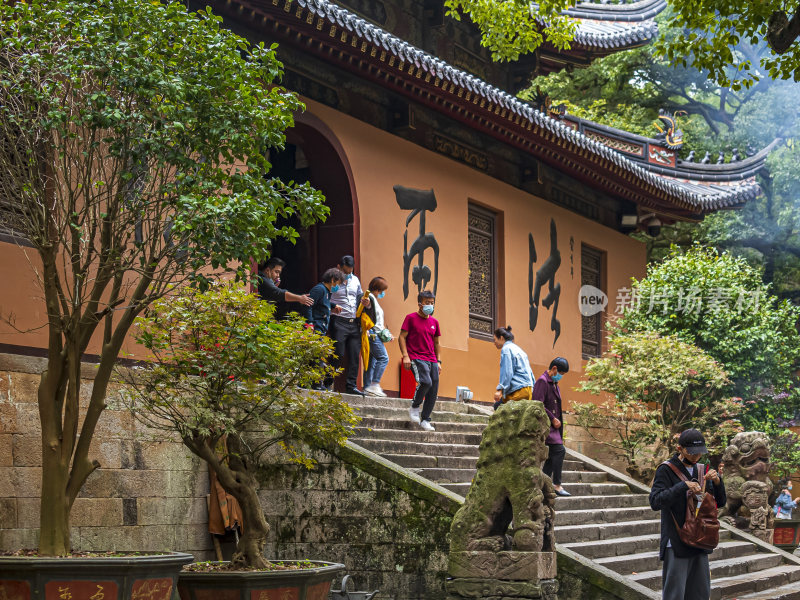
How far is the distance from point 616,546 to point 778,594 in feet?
5.75

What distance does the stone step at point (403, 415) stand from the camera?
10.7 m

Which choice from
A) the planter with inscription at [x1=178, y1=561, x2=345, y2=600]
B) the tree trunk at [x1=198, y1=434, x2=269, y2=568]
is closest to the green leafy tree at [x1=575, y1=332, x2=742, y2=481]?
the tree trunk at [x1=198, y1=434, x2=269, y2=568]

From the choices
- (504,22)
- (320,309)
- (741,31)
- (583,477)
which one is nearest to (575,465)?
(583,477)

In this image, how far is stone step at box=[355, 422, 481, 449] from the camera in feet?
33.1

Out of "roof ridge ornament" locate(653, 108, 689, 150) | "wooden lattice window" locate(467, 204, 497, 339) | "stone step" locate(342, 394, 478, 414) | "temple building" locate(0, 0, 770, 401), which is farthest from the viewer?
"roof ridge ornament" locate(653, 108, 689, 150)

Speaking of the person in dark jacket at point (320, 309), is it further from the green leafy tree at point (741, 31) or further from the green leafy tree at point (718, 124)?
the green leafy tree at point (718, 124)

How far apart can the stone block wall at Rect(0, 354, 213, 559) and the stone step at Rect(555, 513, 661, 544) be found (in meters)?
3.14

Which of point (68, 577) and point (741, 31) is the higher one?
point (741, 31)

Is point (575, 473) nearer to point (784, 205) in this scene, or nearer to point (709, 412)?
point (709, 412)

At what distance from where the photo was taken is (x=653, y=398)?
1516 centimetres

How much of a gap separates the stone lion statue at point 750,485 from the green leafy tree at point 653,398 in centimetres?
140

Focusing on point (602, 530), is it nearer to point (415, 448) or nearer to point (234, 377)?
point (415, 448)

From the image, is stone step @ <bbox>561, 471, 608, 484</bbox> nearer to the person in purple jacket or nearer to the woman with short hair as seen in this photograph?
the person in purple jacket

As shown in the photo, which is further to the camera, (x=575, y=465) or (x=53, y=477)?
(x=575, y=465)
